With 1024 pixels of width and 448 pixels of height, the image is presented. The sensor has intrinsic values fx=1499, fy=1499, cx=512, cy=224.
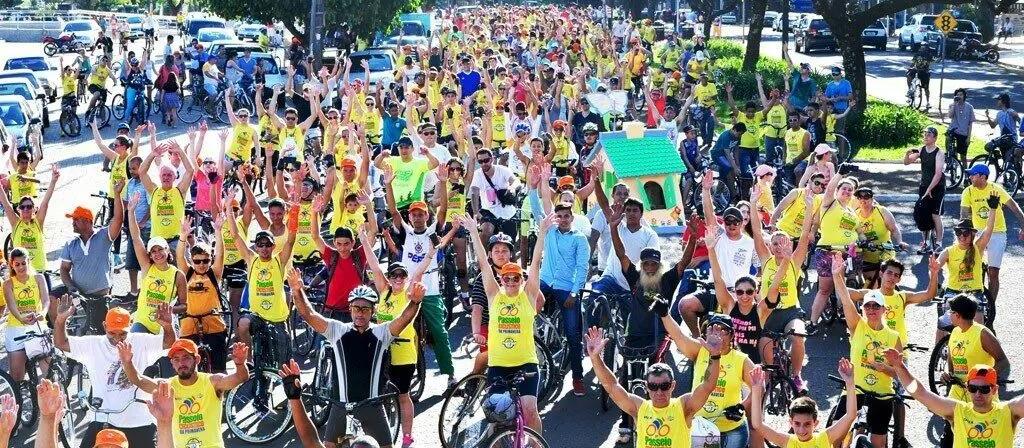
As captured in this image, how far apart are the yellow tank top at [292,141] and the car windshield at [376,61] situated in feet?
47.2

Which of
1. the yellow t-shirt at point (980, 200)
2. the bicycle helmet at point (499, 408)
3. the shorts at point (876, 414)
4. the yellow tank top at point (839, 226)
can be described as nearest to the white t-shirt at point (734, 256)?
the yellow tank top at point (839, 226)

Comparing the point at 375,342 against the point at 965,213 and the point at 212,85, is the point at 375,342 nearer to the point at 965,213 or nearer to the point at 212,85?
the point at 965,213

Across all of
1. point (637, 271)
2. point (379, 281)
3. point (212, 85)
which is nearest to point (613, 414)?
point (637, 271)

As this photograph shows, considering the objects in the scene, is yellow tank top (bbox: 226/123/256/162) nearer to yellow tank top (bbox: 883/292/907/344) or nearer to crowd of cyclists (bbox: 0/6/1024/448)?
crowd of cyclists (bbox: 0/6/1024/448)

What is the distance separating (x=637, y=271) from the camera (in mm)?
12109

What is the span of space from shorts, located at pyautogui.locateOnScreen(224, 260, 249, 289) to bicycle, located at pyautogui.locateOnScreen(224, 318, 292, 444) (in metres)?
1.04

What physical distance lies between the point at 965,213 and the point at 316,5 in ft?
72.2

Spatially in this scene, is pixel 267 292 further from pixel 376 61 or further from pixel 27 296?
pixel 376 61

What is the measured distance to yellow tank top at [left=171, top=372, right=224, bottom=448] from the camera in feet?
28.6

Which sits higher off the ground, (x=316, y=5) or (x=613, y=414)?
(x=316, y=5)

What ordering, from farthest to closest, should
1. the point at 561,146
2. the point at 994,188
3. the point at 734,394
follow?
the point at 561,146 < the point at 994,188 < the point at 734,394

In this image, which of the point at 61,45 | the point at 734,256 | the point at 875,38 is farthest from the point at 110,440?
the point at 875,38

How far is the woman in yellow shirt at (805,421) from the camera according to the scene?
8297mm

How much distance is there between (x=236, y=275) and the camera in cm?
1302
